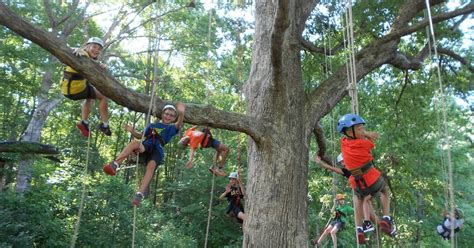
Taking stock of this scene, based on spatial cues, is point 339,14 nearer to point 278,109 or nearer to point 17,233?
point 278,109

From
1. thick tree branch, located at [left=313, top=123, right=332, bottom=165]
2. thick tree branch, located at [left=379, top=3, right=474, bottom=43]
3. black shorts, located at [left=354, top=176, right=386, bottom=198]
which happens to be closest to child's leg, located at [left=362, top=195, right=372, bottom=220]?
black shorts, located at [left=354, top=176, right=386, bottom=198]

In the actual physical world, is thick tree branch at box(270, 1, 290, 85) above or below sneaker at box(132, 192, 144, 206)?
above

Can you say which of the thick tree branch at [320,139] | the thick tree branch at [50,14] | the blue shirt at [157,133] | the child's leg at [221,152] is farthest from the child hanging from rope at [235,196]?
the thick tree branch at [50,14]

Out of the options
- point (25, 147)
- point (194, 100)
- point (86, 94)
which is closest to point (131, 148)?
point (86, 94)

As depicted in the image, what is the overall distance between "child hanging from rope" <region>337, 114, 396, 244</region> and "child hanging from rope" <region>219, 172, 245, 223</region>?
9.96ft

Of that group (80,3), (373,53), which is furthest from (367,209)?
(80,3)

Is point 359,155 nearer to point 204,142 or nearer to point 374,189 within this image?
point 374,189

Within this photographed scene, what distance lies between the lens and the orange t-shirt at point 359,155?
4148 millimetres

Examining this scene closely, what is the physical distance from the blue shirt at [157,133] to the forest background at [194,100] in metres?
0.52

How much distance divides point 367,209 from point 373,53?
2.00m

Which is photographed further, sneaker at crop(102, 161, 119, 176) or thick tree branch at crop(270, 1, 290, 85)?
sneaker at crop(102, 161, 119, 176)

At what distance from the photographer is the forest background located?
24.5 feet

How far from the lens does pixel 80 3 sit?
1219 centimetres

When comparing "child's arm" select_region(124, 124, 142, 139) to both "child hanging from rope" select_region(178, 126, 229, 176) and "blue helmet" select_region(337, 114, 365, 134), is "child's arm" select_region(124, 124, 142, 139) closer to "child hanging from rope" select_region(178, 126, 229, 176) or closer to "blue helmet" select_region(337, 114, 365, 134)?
"child hanging from rope" select_region(178, 126, 229, 176)
